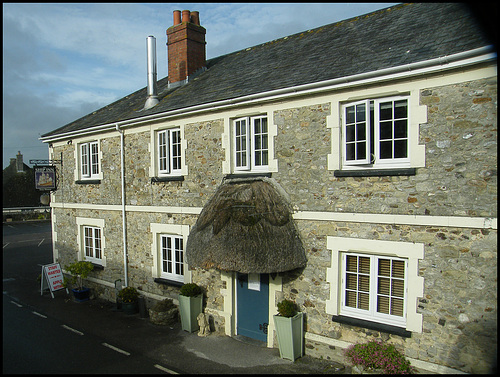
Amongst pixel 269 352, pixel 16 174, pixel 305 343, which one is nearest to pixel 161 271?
pixel 269 352

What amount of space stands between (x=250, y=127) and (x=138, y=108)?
543cm

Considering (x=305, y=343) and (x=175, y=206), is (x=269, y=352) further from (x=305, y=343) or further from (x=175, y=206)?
(x=175, y=206)

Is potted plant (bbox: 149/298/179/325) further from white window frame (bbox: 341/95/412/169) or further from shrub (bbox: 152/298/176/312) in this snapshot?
white window frame (bbox: 341/95/412/169)

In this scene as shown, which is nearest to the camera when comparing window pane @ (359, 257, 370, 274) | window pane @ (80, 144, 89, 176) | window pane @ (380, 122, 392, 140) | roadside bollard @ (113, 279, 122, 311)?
window pane @ (380, 122, 392, 140)

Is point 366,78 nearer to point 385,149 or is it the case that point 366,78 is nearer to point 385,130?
point 385,130

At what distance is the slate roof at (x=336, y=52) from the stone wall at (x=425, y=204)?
0.80 m

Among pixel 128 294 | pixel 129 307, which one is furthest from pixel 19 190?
pixel 129 307

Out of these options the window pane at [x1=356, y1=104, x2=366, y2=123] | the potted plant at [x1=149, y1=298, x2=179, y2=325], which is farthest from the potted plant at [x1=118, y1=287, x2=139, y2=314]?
the window pane at [x1=356, y1=104, x2=366, y2=123]

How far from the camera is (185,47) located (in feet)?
43.7

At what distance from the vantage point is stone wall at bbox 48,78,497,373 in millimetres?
6191

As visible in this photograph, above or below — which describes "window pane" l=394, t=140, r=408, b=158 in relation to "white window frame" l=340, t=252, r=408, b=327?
above

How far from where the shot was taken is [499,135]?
5.98 meters

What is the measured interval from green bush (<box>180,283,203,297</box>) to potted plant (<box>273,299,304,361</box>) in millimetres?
2709

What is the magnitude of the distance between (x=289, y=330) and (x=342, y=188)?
125 inches
